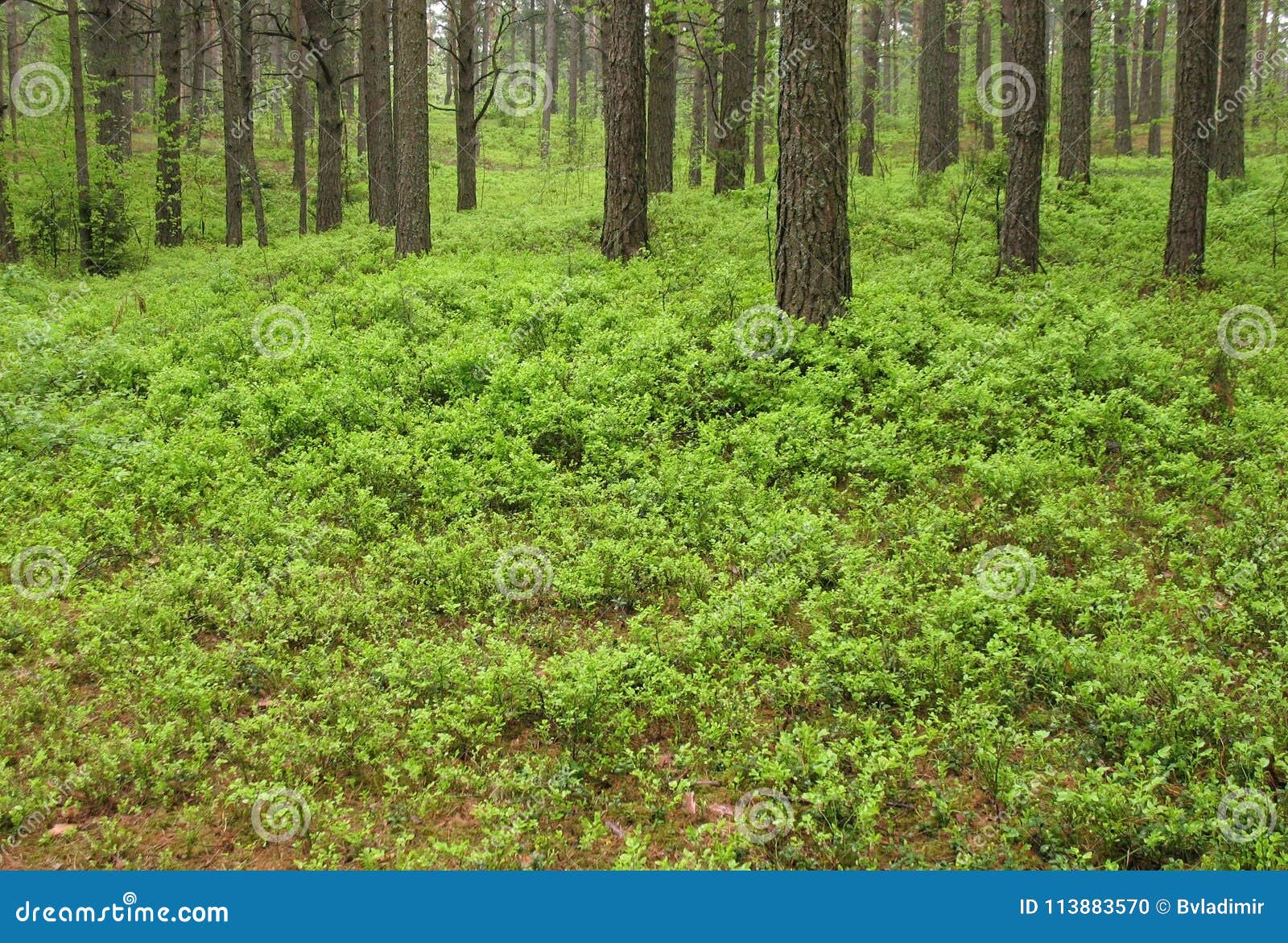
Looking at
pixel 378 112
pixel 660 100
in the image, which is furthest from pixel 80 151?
pixel 660 100

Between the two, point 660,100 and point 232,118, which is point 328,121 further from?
point 660,100

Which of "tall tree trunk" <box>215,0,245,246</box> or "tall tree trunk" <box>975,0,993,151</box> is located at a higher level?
"tall tree trunk" <box>975,0,993,151</box>

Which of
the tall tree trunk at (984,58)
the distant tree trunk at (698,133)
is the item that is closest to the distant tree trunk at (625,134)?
the distant tree trunk at (698,133)

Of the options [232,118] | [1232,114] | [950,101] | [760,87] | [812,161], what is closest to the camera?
[812,161]

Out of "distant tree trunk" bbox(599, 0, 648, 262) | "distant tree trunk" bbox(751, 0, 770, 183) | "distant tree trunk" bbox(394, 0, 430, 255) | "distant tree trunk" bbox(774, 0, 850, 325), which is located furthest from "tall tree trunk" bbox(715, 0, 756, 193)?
"distant tree trunk" bbox(774, 0, 850, 325)

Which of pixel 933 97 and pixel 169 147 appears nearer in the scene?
pixel 169 147

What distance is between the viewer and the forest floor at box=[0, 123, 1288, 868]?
3.97 m

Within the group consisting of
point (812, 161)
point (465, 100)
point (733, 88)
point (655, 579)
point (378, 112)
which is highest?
point (465, 100)

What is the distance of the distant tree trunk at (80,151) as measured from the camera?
54.7 feet

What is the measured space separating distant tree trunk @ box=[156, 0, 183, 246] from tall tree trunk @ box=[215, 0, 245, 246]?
4.53 ft

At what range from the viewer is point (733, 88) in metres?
17.2

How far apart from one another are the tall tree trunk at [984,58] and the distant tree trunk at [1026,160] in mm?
12879

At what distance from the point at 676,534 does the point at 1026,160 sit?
8.40 metres

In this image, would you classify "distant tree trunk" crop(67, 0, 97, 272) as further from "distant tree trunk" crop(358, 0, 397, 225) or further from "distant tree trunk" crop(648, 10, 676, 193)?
"distant tree trunk" crop(648, 10, 676, 193)
